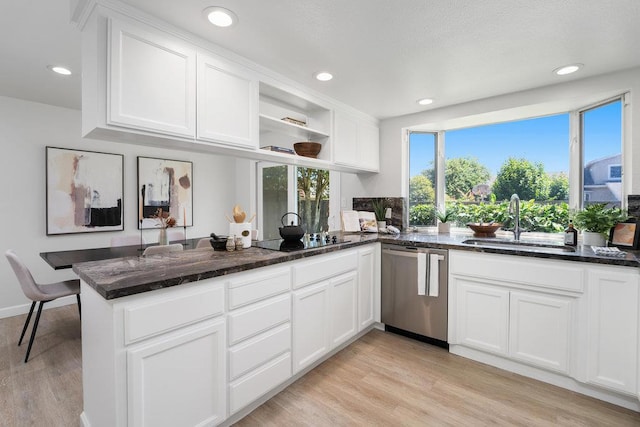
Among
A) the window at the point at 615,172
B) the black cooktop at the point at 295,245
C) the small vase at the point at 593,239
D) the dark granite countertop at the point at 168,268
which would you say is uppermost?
the window at the point at 615,172

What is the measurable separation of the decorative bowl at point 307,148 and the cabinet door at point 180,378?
5.92 feet

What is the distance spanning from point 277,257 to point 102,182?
10.9ft

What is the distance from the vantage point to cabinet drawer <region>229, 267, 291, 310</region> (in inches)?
66.1

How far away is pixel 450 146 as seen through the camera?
11.7 feet

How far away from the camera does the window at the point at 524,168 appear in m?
2.61

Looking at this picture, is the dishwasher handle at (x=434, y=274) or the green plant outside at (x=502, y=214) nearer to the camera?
the dishwasher handle at (x=434, y=274)

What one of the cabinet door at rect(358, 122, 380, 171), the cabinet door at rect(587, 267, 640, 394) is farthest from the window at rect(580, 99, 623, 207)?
the cabinet door at rect(358, 122, 380, 171)

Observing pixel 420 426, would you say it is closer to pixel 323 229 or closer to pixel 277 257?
pixel 277 257

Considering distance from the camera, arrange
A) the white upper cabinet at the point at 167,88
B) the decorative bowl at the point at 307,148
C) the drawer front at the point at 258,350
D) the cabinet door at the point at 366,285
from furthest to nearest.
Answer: the decorative bowl at the point at 307,148, the cabinet door at the point at 366,285, the drawer front at the point at 258,350, the white upper cabinet at the point at 167,88

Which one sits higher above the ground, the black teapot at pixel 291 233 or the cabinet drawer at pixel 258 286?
the black teapot at pixel 291 233

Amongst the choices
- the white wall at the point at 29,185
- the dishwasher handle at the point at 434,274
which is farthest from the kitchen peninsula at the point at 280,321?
the white wall at the point at 29,185

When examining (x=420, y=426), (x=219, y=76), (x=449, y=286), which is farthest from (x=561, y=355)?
(x=219, y=76)

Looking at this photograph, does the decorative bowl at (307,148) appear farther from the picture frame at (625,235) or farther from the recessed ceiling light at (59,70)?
the picture frame at (625,235)

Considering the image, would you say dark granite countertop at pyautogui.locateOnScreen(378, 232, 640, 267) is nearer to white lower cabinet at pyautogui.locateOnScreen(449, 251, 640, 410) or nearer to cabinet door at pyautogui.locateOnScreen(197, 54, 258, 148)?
white lower cabinet at pyautogui.locateOnScreen(449, 251, 640, 410)
